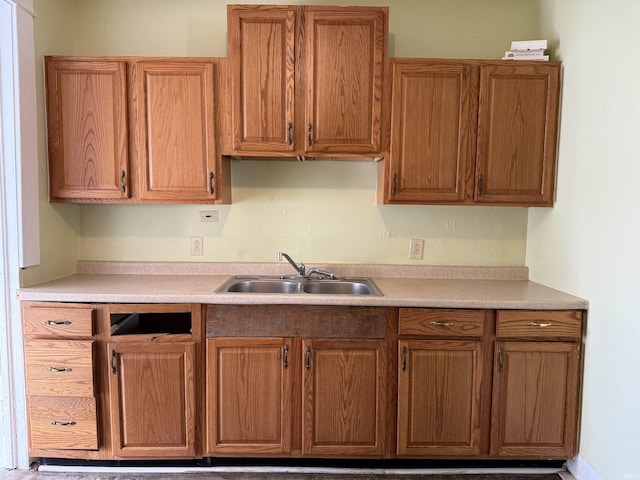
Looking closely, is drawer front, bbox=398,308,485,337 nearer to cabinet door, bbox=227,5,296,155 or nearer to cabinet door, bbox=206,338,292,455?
cabinet door, bbox=206,338,292,455

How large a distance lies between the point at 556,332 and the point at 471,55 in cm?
162

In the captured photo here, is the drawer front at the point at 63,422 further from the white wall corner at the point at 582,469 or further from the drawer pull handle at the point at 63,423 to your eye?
the white wall corner at the point at 582,469

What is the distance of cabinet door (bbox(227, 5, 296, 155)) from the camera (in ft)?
6.44

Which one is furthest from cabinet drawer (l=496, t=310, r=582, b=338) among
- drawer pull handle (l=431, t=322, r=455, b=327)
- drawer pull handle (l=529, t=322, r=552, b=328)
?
drawer pull handle (l=431, t=322, r=455, b=327)

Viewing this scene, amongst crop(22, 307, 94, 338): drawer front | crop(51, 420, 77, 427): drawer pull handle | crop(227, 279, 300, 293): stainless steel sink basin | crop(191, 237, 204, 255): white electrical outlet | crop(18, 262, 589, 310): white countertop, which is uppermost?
crop(191, 237, 204, 255): white electrical outlet

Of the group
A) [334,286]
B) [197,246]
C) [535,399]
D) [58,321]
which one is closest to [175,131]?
[197,246]

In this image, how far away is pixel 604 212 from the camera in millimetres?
1737

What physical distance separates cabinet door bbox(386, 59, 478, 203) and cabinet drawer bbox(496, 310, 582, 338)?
65 cm

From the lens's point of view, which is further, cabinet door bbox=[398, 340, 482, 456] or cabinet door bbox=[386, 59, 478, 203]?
cabinet door bbox=[386, 59, 478, 203]

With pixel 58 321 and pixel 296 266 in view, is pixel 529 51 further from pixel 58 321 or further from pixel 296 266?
pixel 58 321

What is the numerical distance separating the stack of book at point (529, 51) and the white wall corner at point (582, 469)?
2.01 metres

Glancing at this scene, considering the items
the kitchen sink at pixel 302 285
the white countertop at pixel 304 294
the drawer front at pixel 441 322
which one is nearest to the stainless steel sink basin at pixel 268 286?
the kitchen sink at pixel 302 285

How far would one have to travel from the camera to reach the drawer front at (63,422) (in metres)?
1.87

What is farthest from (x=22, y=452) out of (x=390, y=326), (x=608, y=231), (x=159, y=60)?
(x=608, y=231)
